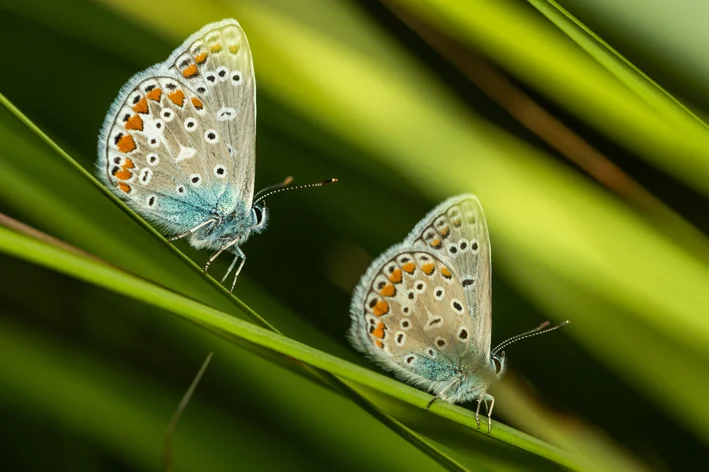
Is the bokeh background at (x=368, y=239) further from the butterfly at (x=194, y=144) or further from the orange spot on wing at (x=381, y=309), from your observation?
the orange spot on wing at (x=381, y=309)

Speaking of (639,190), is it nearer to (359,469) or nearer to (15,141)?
(359,469)

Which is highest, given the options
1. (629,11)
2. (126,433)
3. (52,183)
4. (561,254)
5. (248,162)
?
(629,11)

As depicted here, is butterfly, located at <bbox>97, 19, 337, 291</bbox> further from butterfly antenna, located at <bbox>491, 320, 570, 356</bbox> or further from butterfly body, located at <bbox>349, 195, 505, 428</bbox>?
butterfly antenna, located at <bbox>491, 320, 570, 356</bbox>

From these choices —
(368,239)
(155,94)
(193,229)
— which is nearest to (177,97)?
(155,94)

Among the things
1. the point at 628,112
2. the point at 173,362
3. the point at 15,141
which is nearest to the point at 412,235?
the point at 628,112

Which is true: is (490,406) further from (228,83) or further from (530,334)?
(228,83)

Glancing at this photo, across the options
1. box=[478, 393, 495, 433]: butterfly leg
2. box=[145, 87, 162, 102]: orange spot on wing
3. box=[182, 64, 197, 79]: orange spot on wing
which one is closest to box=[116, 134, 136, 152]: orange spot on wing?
box=[145, 87, 162, 102]: orange spot on wing

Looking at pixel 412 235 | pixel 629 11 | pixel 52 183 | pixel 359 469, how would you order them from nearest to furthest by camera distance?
1. pixel 629 11
2. pixel 52 183
3. pixel 359 469
4. pixel 412 235
